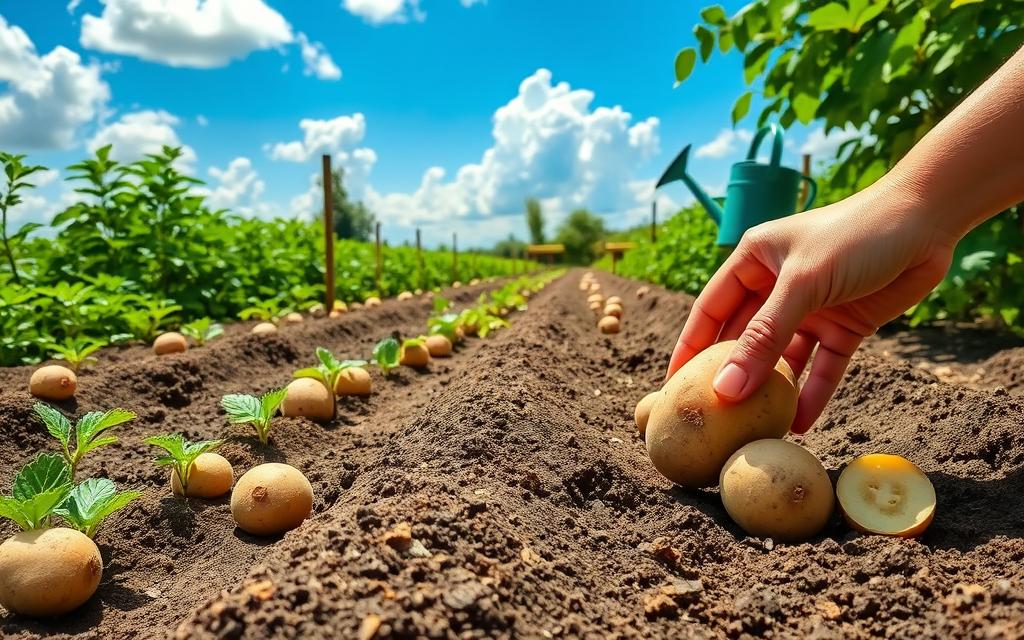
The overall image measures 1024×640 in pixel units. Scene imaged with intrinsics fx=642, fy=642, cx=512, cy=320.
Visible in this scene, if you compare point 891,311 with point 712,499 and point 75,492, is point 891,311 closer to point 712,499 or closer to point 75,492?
point 712,499

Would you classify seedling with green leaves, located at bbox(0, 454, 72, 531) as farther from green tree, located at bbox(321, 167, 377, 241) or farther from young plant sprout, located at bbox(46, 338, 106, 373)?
green tree, located at bbox(321, 167, 377, 241)

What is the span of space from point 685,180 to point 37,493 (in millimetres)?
4003

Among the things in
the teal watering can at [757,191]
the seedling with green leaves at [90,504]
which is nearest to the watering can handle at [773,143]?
the teal watering can at [757,191]

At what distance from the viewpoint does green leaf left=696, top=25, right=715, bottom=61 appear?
14.7 feet

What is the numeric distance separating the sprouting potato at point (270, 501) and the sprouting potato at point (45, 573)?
517mm

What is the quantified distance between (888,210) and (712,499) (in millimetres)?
1141

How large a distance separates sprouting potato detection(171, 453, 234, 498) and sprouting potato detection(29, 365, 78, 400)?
170 cm

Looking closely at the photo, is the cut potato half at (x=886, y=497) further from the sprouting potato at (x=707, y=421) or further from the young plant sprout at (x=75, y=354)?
the young plant sprout at (x=75, y=354)

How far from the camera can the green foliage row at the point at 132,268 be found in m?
5.57

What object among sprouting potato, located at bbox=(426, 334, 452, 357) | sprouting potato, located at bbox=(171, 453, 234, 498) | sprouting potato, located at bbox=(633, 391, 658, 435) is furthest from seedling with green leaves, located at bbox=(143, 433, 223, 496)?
sprouting potato, located at bbox=(426, 334, 452, 357)

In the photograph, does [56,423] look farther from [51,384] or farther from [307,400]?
[51,384]

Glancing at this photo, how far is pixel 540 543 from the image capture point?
188 cm

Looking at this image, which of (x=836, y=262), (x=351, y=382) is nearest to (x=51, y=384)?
(x=351, y=382)

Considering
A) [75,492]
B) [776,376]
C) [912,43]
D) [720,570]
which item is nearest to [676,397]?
[776,376]
